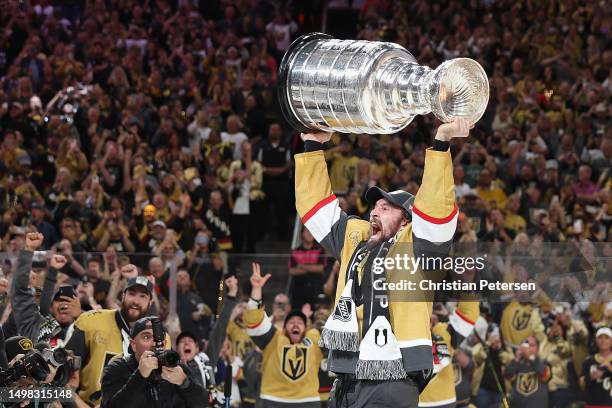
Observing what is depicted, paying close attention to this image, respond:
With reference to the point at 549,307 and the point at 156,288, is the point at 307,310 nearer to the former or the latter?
the point at 156,288

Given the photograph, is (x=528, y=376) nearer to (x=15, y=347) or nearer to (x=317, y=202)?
(x=317, y=202)

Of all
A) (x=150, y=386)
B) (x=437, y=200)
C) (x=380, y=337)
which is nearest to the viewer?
(x=437, y=200)

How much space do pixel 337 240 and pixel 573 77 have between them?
10.8 metres

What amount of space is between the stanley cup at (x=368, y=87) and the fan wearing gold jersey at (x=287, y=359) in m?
3.68

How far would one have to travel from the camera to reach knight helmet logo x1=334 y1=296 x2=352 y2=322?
22.3ft

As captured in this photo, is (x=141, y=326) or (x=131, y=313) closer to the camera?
(x=141, y=326)

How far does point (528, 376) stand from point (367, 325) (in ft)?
14.1

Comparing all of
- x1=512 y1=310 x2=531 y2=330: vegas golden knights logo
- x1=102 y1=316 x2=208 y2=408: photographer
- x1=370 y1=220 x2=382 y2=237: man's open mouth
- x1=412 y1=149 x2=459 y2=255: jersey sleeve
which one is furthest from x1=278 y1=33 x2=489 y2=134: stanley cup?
x1=512 y1=310 x2=531 y2=330: vegas golden knights logo

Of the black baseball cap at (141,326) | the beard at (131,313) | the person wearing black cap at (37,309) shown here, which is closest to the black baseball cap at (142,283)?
the beard at (131,313)

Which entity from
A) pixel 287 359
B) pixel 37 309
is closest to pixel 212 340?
pixel 287 359

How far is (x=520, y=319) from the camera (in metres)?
10.6

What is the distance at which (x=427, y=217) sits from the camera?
255 inches

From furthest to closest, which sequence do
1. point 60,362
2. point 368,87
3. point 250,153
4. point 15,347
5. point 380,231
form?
1. point 250,153
2. point 15,347
3. point 60,362
4. point 380,231
5. point 368,87

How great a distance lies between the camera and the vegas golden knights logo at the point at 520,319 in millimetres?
10586
